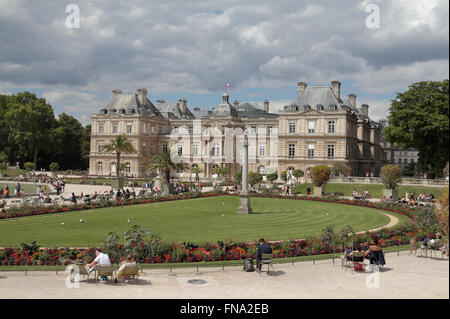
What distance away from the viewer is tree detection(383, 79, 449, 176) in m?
48.9

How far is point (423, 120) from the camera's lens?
1966 inches

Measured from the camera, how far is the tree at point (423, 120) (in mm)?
48938

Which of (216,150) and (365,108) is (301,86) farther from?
(365,108)

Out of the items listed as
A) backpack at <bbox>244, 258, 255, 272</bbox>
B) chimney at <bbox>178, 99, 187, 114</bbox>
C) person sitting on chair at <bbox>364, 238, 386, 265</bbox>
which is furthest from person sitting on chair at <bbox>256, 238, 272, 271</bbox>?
chimney at <bbox>178, 99, 187, 114</bbox>

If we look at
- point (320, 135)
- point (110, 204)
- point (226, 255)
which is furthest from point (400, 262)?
point (320, 135)

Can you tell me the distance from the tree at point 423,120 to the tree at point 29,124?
197ft

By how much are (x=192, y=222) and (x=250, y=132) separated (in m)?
55.0

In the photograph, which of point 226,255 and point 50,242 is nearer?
point 226,255

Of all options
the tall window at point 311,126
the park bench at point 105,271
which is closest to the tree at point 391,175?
the tall window at point 311,126

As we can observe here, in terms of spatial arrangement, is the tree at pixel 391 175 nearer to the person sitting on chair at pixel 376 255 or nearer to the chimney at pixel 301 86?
the person sitting on chair at pixel 376 255

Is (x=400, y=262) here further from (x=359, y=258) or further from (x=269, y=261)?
(x=269, y=261)

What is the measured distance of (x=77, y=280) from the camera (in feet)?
43.0

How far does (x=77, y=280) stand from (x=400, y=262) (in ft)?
36.5

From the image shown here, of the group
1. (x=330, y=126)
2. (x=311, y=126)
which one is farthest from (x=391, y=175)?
(x=311, y=126)
